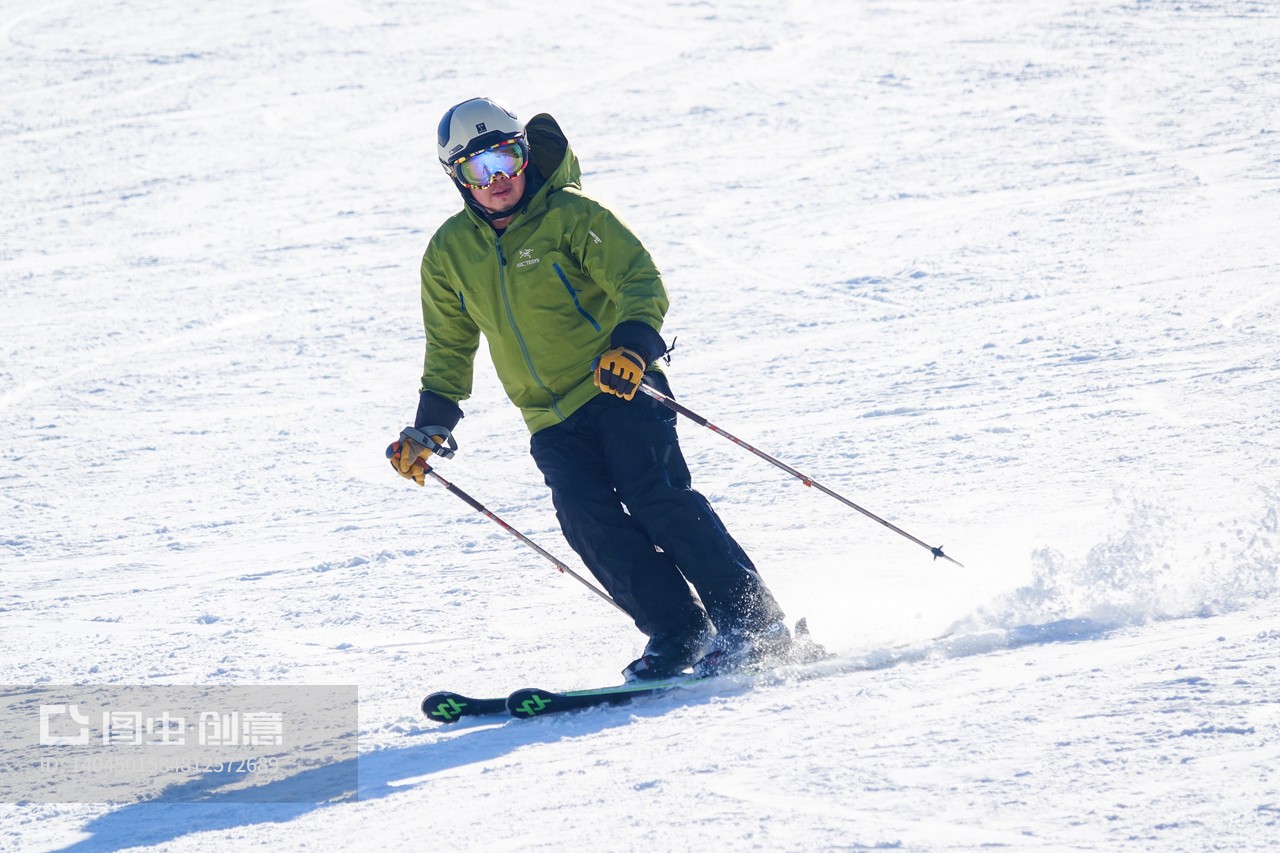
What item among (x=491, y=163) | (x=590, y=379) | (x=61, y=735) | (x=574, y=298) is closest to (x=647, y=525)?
(x=590, y=379)

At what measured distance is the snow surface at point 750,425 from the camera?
3.19m

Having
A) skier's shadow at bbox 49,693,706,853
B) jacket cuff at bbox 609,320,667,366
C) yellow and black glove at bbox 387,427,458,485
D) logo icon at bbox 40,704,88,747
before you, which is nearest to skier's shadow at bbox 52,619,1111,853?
skier's shadow at bbox 49,693,706,853

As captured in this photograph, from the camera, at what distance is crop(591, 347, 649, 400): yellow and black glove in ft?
13.0

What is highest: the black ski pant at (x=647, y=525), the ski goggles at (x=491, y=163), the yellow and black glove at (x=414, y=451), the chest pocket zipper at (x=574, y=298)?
the ski goggles at (x=491, y=163)

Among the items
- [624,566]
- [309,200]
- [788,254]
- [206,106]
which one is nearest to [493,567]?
[624,566]

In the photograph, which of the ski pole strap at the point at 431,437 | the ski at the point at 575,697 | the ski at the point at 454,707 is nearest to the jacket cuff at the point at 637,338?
the ski pole strap at the point at 431,437

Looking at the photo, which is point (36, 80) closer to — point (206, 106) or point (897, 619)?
point (206, 106)

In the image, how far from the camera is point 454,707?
13.2 feet

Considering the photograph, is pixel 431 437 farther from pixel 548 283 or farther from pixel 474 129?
pixel 474 129

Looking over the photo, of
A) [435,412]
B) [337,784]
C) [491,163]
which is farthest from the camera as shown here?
[435,412]

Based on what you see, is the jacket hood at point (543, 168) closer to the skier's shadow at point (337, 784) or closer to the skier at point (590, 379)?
the skier at point (590, 379)

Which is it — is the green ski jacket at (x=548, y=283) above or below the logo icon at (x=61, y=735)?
above

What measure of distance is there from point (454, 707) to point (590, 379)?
110 centimetres

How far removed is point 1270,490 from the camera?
17.4 feet
